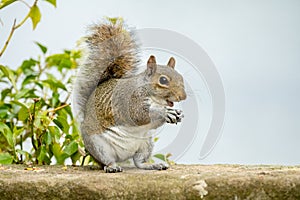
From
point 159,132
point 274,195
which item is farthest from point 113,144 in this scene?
point 274,195

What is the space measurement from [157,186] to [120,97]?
0.28 m

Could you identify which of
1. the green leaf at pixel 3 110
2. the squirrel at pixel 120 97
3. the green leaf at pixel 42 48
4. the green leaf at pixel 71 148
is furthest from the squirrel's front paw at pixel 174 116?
the green leaf at pixel 42 48

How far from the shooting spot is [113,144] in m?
1.34

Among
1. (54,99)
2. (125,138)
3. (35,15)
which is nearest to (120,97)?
(125,138)

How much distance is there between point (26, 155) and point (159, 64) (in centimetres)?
65

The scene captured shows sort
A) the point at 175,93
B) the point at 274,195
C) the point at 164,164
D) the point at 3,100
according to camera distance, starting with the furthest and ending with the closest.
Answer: the point at 3,100 → the point at 164,164 → the point at 175,93 → the point at 274,195

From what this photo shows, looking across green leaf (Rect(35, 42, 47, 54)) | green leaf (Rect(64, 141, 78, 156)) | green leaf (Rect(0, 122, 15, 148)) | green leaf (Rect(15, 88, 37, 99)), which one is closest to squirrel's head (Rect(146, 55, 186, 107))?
green leaf (Rect(64, 141, 78, 156))

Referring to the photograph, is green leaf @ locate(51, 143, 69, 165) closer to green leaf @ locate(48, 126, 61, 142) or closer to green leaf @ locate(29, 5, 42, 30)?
green leaf @ locate(48, 126, 61, 142)

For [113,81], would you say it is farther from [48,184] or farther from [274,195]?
[274,195]

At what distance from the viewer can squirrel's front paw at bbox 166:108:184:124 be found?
1254 mm

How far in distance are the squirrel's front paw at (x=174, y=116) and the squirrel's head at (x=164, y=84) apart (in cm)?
3

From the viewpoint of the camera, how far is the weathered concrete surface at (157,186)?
1.14 m

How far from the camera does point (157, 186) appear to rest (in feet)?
3.82

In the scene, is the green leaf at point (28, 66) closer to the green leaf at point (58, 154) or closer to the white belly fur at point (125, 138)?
the green leaf at point (58, 154)
